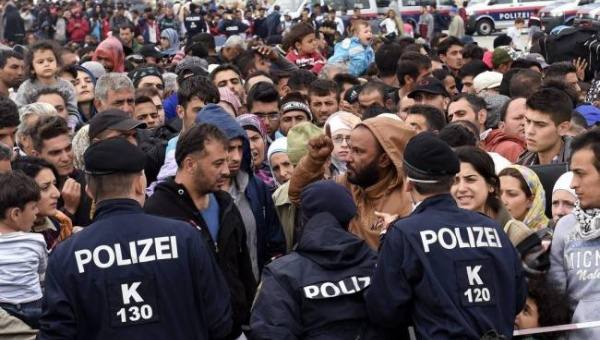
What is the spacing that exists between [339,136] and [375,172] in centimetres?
175

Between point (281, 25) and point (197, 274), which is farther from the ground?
point (197, 274)

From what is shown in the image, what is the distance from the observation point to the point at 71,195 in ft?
22.9

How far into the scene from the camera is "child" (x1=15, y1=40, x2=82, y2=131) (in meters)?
9.88

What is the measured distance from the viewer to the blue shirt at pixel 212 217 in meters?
5.75

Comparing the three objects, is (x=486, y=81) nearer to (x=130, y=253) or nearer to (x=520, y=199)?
(x=520, y=199)

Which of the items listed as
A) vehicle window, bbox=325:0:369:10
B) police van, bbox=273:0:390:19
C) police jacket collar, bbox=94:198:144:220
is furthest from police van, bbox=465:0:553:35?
police jacket collar, bbox=94:198:144:220

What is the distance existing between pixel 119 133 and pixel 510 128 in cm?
331

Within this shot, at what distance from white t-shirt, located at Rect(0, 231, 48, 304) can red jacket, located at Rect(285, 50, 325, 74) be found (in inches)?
342

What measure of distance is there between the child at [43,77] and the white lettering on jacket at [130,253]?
5.30 metres

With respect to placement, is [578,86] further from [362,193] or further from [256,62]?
[362,193]

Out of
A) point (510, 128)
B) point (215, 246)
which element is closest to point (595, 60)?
point (510, 128)

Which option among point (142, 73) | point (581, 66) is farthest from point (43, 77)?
point (581, 66)

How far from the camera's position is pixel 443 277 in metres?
4.76

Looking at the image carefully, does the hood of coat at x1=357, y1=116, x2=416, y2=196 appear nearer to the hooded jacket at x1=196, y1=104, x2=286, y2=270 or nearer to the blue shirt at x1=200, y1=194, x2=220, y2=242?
the hooded jacket at x1=196, y1=104, x2=286, y2=270
